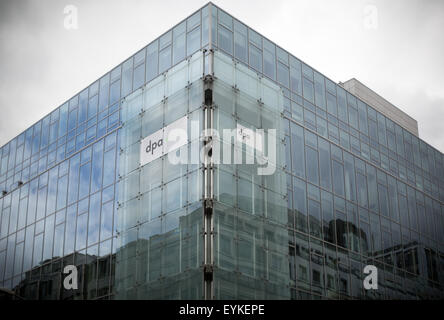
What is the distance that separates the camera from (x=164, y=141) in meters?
35.5

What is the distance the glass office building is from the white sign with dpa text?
0.24m

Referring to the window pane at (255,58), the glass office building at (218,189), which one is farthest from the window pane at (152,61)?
the window pane at (255,58)

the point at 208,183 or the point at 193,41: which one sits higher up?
the point at 193,41

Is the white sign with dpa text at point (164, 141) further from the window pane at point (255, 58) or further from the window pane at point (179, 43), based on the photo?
the window pane at point (255, 58)

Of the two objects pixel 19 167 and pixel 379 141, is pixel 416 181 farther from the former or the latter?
pixel 19 167

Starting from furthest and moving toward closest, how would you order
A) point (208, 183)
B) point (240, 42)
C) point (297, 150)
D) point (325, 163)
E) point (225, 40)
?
point (325, 163) → point (297, 150) → point (240, 42) → point (225, 40) → point (208, 183)

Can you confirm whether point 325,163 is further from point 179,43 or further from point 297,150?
point 179,43

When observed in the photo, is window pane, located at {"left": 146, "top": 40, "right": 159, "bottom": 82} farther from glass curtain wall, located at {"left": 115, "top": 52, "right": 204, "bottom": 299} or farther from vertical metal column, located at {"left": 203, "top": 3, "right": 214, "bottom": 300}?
vertical metal column, located at {"left": 203, "top": 3, "right": 214, "bottom": 300}

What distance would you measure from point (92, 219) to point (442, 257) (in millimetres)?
25700

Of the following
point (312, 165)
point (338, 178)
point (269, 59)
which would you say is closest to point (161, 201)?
point (312, 165)

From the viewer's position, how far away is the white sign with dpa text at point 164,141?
34500 millimetres

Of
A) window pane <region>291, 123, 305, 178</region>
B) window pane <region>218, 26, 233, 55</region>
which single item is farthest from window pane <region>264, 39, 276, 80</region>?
window pane <region>291, 123, 305, 178</region>

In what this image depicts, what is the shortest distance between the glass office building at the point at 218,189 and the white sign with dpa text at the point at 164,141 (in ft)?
0.78

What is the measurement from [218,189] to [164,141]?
512 cm
